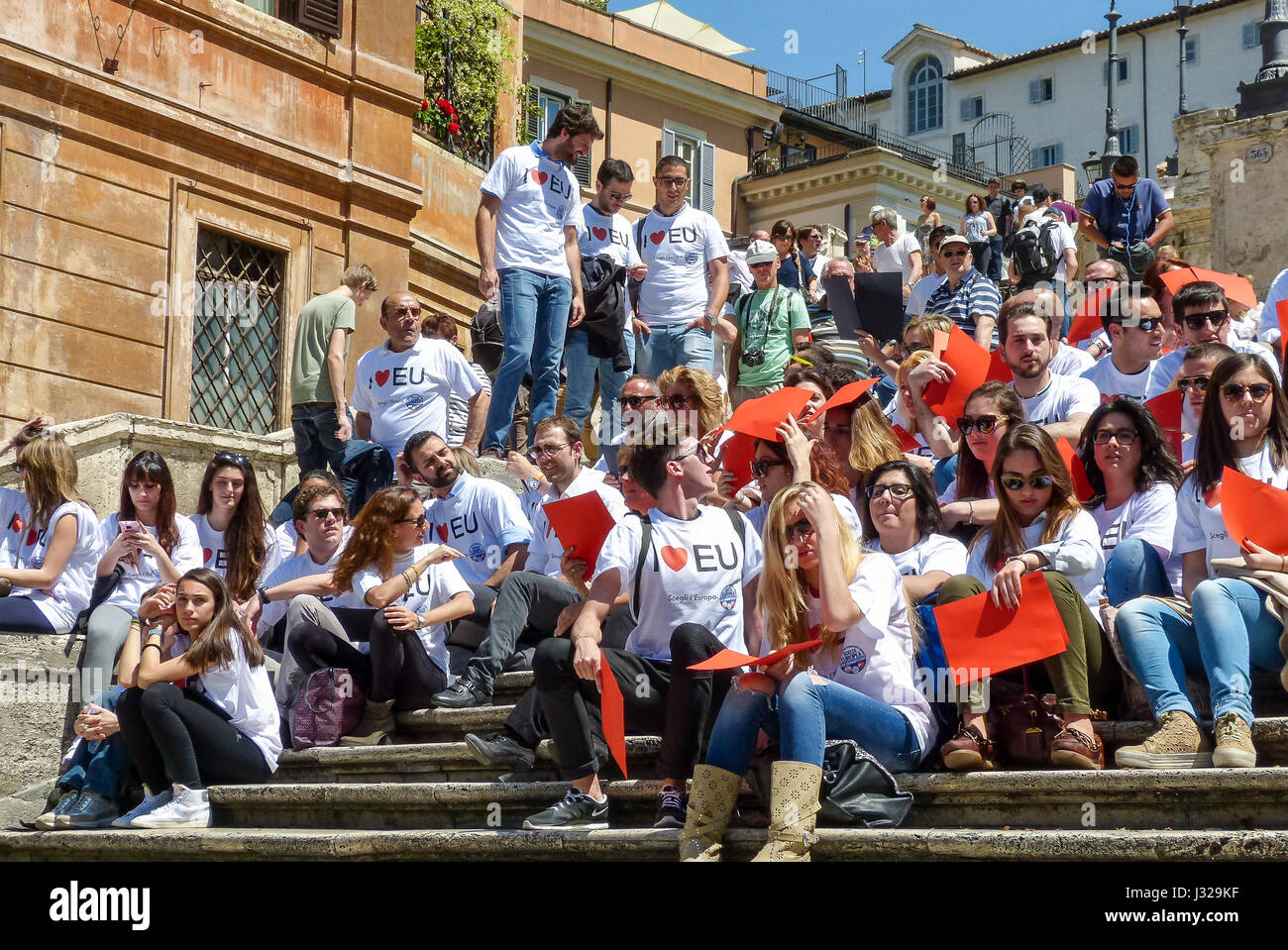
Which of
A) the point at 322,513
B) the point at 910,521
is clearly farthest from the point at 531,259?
the point at 910,521

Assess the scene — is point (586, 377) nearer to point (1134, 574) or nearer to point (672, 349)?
point (672, 349)

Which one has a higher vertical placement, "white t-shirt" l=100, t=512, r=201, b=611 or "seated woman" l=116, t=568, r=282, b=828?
"white t-shirt" l=100, t=512, r=201, b=611

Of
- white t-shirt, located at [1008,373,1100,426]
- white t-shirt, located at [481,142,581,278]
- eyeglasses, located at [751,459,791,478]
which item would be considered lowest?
eyeglasses, located at [751,459,791,478]

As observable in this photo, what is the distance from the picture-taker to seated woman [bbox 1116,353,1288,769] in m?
5.29

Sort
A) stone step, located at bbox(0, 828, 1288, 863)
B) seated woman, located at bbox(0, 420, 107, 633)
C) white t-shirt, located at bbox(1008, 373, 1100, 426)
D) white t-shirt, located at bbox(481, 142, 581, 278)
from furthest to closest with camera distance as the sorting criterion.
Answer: white t-shirt, located at bbox(481, 142, 581, 278) < seated woman, located at bbox(0, 420, 107, 633) < white t-shirt, located at bbox(1008, 373, 1100, 426) < stone step, located at bbox(0, 828, 1288, 863)

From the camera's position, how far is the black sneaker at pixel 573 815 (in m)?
5.97

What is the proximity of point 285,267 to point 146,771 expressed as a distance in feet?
31.0

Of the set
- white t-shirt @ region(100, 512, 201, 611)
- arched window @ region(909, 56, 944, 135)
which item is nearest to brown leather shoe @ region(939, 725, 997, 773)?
white t-shirt @ region(100, 512, 201, 611)

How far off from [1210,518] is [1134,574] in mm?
330

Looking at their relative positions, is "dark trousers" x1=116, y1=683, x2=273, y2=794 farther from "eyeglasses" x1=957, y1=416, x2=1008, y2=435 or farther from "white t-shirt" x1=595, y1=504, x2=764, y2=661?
"eyeglasses" x1=957, y1=416, x2=1008, y2=435

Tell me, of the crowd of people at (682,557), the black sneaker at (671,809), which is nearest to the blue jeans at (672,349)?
the crowd of people at (682,557)

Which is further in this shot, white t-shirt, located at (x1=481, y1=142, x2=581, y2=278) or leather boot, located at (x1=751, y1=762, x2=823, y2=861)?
white t-shirt, located at (x1=481, y1=142, x2=581, y2=278)

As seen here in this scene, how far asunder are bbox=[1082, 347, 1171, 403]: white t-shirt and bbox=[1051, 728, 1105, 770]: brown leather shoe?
2914 mm
